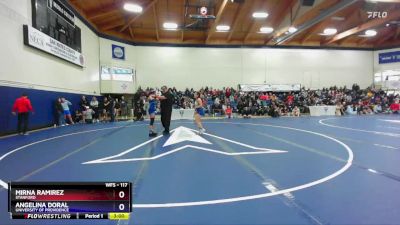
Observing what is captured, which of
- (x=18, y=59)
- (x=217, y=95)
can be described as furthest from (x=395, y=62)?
(x=18, y=59)

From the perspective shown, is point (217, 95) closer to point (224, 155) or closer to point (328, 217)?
point (224, 155)

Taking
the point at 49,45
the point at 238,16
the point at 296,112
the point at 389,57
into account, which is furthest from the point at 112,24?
the point at 389,57

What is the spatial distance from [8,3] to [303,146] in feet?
37.1

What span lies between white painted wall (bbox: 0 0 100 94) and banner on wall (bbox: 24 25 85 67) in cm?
22

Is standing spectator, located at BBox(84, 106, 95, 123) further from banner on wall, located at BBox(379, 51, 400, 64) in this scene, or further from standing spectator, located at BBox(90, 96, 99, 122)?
banner on wall, located at BBox(379, 51, 400, 64)

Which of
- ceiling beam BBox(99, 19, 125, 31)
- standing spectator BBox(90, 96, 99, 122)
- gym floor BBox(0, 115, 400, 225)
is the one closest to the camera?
gym floor BBox(0, 115, 400, 225)

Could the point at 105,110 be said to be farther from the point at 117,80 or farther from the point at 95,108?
the point at 117,80

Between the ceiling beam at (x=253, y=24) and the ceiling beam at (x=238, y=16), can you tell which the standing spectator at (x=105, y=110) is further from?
the ceiling beam at (x=253, y=24)

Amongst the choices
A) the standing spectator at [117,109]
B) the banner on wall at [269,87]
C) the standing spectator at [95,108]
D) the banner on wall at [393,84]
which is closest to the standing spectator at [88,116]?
the standing spectator at [95,108]

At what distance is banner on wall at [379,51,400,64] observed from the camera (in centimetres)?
2973

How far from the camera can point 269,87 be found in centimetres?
2861

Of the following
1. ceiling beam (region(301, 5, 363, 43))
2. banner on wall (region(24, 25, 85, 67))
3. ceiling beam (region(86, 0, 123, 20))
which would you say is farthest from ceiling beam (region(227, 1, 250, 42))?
banner on wall (region(24, 25, 85, 67))

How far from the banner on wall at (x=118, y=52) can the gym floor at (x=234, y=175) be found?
16695 mm

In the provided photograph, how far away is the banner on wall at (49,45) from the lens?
11.7 m
